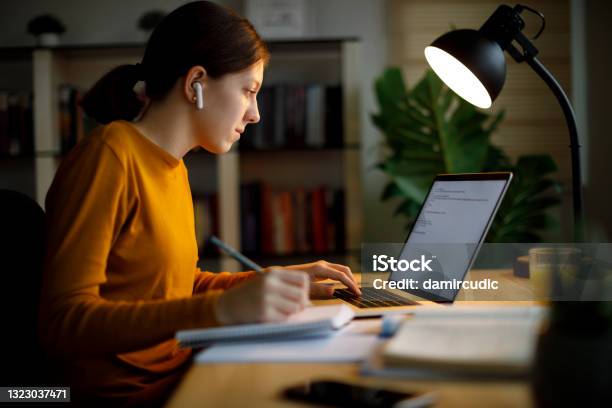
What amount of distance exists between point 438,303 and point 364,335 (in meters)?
0.32

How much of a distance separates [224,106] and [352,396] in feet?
2.30

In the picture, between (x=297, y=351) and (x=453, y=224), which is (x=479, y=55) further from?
(x=297, y=351)

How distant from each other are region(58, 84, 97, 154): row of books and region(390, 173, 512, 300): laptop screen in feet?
6.18

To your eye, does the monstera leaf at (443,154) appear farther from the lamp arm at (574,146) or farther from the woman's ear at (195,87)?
the woman's ear at (195,87)

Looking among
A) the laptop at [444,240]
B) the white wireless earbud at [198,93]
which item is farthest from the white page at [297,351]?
the white wireless earbud at [198,93]

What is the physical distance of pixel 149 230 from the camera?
102 centimetres

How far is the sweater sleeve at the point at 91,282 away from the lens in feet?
2.67

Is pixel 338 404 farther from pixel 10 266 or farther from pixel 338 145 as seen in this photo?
pixel 338 145

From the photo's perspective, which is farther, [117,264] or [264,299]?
[117,264]

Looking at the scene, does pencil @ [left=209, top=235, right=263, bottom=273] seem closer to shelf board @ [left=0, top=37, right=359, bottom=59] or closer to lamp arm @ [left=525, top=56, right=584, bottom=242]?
lamp arm @ [left=525, top=56, right=584, bottom=242]

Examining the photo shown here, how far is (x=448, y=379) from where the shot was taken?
0.63 metres

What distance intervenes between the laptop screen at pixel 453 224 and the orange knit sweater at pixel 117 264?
0.48m

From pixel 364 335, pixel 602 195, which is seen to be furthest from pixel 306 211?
pixel 364 335

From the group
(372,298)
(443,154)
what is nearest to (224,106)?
(372,298)
